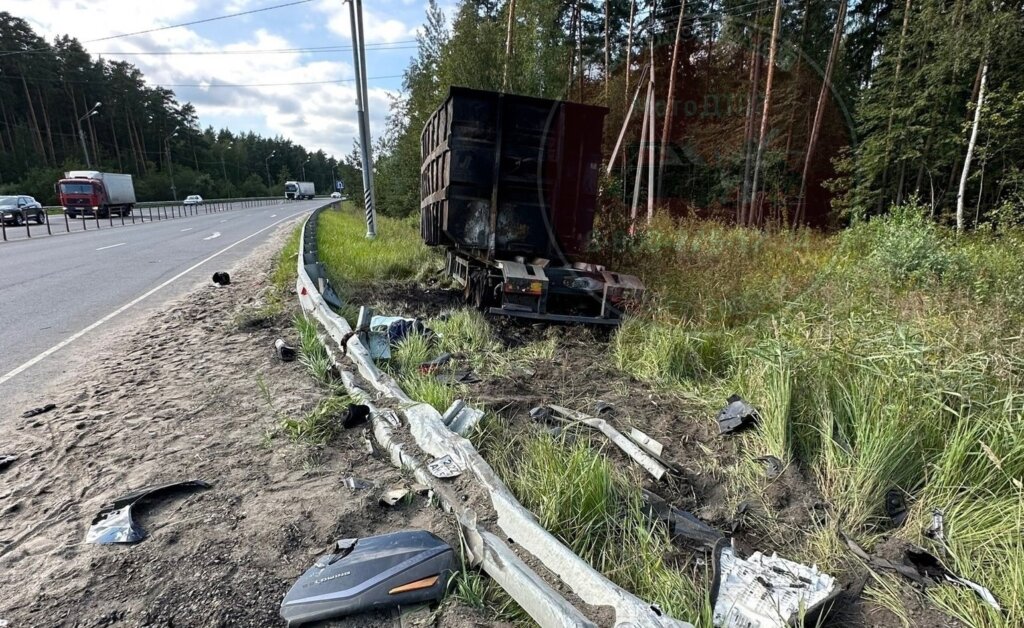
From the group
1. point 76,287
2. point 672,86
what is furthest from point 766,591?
point 672,86

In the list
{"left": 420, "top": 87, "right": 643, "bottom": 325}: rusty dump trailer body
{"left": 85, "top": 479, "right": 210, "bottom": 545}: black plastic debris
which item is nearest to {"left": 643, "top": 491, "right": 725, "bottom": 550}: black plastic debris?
{"left": 85, "top": 479, "right": 210, "bottom": 545}: black plastic debris

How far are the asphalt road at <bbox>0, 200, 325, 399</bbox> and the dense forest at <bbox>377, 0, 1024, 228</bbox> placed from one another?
→ 360 inches

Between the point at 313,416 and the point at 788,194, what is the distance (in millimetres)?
21692

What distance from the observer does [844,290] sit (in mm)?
5758

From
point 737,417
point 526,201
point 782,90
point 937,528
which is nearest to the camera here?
point 937,528

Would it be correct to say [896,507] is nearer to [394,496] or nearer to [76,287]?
[394,496]

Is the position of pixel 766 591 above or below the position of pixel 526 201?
below

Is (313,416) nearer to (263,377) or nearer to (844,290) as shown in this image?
(263,377)

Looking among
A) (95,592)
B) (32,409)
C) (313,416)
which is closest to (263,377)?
(313,416)

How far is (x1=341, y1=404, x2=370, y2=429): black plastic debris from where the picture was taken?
3.49 m

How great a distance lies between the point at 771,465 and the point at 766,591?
3.45 ft

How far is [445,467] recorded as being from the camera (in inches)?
107

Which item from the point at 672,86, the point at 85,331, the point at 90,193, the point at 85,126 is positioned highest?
the point at 85,126

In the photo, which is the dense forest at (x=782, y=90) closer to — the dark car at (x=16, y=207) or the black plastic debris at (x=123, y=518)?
the black plastic debris at (x=123, y=518)
